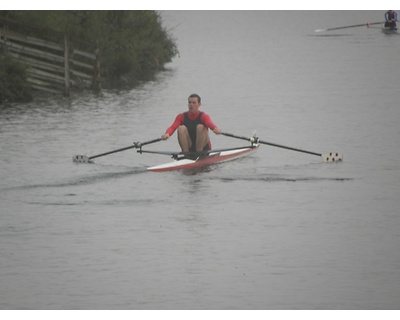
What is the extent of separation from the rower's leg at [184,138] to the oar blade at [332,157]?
283cm

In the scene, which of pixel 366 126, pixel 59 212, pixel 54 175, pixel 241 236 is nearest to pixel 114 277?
pixel 241 236

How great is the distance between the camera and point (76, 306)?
47.9ft

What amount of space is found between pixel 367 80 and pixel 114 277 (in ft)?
76.5

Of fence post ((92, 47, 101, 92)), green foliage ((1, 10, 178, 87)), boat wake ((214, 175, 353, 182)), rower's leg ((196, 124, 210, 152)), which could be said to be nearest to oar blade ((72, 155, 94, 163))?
rower's leg ((196, 124, 210, 152))

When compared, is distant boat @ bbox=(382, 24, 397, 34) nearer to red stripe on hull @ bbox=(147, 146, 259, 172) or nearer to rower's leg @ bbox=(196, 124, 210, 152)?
red stripe on hull @ bbox=(147, 146, 259, 172)

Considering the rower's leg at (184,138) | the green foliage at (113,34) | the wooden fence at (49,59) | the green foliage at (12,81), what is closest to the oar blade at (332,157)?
the rower's leg at (184,138)

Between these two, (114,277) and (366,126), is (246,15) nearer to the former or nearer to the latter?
(366,126)

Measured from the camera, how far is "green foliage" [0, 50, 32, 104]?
111 feet

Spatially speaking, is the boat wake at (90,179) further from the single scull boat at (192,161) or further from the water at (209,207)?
the single scull boat at (192,161)

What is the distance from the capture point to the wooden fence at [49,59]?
36406 millimetres

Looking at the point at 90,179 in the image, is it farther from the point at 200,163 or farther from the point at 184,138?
the point at 200,163

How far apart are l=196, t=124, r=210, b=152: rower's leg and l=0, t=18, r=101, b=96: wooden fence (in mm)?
13848

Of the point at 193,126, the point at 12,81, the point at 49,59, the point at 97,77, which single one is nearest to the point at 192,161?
the point at 193,126
